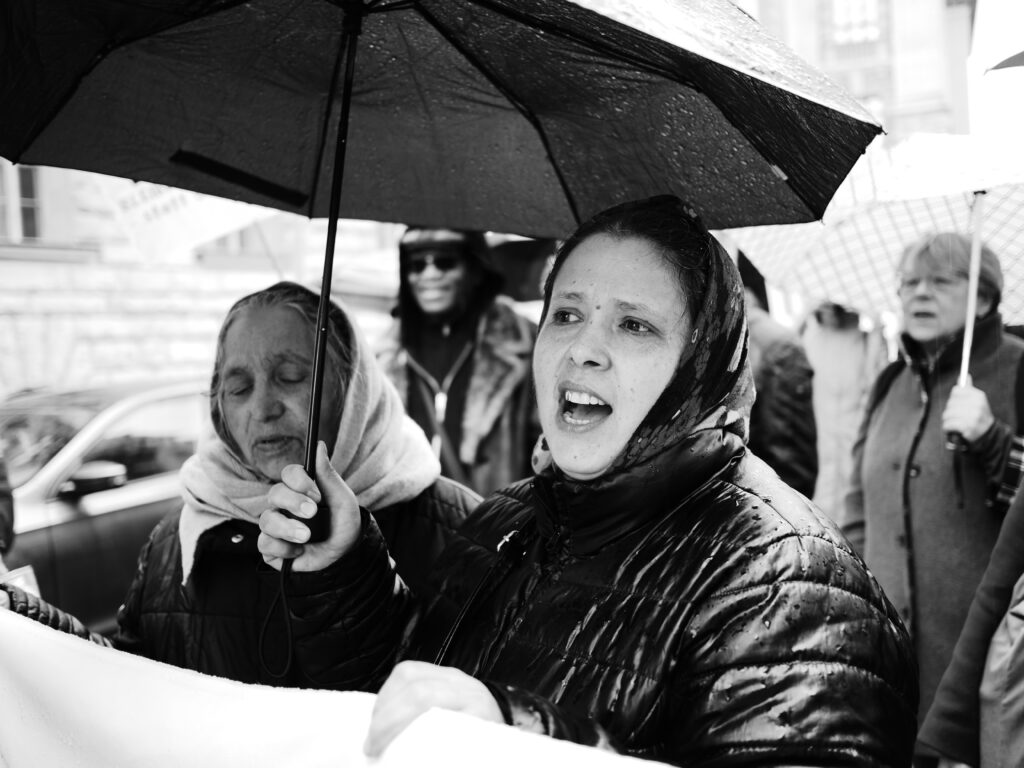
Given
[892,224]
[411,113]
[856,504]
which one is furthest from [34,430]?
[892,224]

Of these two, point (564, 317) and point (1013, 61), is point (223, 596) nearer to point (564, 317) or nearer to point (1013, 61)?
point (564, 317)

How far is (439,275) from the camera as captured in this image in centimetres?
509

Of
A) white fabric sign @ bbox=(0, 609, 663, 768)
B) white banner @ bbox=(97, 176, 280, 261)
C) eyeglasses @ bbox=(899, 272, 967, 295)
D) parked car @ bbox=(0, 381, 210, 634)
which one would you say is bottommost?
parked car @ bbox=(0, 381, 210, 634)

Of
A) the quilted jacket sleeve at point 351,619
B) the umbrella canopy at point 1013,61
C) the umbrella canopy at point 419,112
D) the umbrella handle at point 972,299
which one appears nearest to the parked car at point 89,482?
the umbrella canopy at point 419,112

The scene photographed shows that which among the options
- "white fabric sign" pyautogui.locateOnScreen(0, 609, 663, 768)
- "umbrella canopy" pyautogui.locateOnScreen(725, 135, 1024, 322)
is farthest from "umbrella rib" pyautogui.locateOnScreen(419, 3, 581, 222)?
"white fabric sign" pyautogui.locateOnScreen(0, 609, 663, 768)

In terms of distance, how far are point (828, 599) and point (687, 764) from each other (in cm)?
30

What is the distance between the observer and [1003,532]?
260 centimetres

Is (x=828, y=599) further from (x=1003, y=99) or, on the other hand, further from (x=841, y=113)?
(x=1003, y=99)

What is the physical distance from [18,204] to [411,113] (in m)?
8.95

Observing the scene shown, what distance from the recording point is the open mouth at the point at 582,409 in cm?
175

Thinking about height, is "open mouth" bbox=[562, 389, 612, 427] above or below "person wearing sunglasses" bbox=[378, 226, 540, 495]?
above

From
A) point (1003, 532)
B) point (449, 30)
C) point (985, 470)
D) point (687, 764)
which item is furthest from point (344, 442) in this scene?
point (985, 470)

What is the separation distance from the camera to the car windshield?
5262 mm

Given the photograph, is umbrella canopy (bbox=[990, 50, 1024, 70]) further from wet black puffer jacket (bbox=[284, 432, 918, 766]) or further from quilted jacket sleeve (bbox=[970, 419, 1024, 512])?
quilted jacket sleeve (bbox=[970, 419, 1024, 512])
